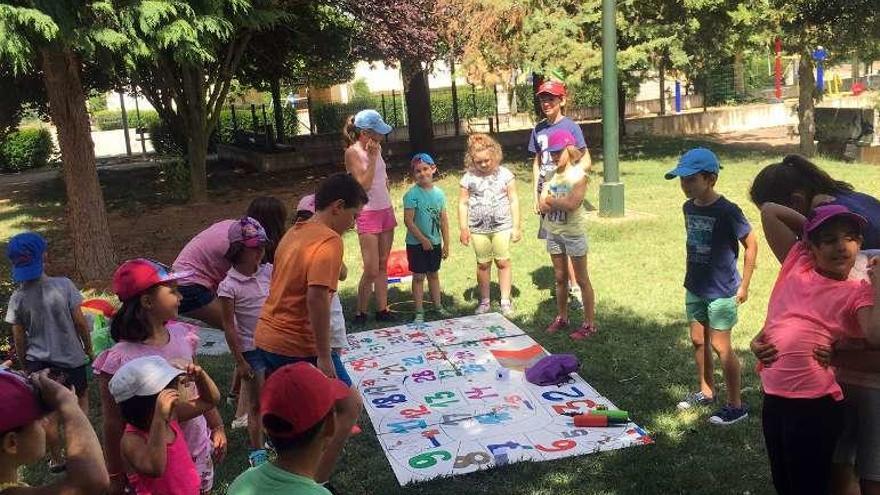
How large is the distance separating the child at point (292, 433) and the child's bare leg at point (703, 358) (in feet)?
9.60

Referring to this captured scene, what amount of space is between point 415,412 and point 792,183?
2753mm

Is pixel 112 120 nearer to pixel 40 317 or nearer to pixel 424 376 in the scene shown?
pixel 424 376

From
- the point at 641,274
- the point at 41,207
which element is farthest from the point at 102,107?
the point at 641,274

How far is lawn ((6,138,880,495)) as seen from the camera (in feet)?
13.0

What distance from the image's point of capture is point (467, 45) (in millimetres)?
15094

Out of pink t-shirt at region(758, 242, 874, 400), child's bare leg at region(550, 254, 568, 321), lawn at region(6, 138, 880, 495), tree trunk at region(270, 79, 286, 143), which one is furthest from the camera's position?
tree trunk at region(270, 79, 286, 143)

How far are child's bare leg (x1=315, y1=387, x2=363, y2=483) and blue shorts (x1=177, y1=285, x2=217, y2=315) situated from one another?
1.47 meters

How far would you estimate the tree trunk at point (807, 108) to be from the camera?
640 inches

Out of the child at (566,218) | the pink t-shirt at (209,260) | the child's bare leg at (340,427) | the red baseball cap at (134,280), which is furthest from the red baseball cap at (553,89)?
the red baseball cap at (134,280)

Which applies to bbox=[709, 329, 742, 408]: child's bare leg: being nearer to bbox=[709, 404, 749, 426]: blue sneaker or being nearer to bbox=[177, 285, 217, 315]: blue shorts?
bbox=[709, 404, 749, 426]: blue sneaker

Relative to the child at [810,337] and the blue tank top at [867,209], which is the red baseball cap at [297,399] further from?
the blue tank top at [867,209]

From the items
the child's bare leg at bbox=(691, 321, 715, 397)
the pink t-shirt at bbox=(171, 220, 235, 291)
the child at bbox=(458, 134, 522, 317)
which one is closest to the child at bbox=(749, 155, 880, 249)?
the child's bare leg at bbox=(691, 321, 715, 397)

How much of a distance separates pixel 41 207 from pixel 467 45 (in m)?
10.2

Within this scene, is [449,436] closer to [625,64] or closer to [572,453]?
[572,453]
